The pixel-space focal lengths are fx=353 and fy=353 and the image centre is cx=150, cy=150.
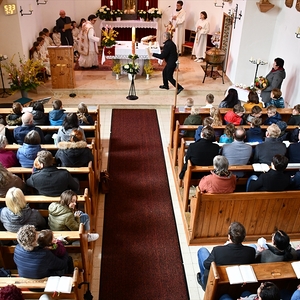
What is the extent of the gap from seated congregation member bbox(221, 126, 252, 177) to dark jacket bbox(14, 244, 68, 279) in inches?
97.0

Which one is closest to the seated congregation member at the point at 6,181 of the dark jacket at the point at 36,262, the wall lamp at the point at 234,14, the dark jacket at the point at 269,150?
the dark jacket at the point at 36,262

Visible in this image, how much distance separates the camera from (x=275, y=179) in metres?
3.87

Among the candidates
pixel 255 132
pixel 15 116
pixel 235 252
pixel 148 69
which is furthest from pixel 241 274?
pixel 148 69

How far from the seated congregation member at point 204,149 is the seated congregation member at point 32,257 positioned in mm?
2175

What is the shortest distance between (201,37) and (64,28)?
401 centimetres

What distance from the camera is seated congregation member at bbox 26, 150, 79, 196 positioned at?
370 centimetres

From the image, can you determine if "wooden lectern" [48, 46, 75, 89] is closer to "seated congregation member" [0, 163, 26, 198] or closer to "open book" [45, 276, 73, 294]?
"seated congregation member" [0, 163, 26, 198]

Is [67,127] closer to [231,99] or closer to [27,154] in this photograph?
[27,154]

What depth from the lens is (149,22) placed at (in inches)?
458

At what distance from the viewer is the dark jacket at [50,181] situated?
3.70 metres

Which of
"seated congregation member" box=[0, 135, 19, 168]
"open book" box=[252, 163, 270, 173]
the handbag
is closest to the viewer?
"open book" box=[252, 163, 270, 173]

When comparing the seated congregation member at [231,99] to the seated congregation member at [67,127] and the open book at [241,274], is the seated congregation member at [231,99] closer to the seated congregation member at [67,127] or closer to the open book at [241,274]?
the seated congregation member at [67,127]

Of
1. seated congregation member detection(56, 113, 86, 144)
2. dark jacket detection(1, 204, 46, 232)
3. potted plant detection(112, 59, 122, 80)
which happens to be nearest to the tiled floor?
potted plant detection(112, 59, 122, 80)

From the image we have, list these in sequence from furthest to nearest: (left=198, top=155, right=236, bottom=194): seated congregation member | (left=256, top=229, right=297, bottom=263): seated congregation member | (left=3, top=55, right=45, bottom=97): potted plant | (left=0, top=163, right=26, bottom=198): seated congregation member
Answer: (left=3, top=55, right=45, bottom=97): potted plant < (left=198, top=155, right=236, bottom=194): seated congregation member < (left=0, top=163, right=26, bottom=198): seated congregation member < (left=256, top=229, right=297, bottom=263): seated congregation member
